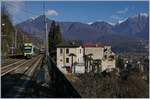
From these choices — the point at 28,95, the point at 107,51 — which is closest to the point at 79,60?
the point at 107,51

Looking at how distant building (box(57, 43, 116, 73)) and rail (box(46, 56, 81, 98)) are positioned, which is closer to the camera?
rail (box(46, 56, 81, 98))

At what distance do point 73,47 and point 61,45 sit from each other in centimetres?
327

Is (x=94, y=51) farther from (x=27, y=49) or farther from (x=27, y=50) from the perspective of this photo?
(x=27, y=49)

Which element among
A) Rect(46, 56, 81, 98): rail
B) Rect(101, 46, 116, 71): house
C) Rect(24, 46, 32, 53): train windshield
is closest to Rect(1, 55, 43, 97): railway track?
Rect(46, 56, 81, 98): rail

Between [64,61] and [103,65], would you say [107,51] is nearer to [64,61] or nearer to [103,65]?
[103,65]

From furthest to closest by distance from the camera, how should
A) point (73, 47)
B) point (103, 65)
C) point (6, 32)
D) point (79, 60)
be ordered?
point (103, 65), point (79, 60), point (73, 47), point (6, 32)

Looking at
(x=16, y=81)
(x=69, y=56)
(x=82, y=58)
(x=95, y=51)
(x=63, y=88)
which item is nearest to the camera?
(x=63, y=88)

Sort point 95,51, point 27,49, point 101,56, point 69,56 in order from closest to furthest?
point 27,49, point 69,56, point 101,56, point 95,51

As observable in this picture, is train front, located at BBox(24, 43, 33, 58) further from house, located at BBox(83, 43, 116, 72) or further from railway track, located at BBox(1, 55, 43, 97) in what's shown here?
house, located at BBox(83, 43, 116, 72)

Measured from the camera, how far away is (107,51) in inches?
4542

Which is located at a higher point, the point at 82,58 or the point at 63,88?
the point at 63,88

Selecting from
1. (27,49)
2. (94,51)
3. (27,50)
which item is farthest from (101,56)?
(27,49)

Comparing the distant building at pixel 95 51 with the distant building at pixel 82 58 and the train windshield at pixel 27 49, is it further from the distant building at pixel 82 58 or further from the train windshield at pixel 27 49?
the train windshield at pixel 27 49

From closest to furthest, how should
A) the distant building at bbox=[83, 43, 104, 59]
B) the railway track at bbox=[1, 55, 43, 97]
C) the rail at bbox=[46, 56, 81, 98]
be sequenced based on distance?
the rail at bbox=[46, 56, 81, 98], the railway track at bbox=[1, 55, 43, 97], the distant building at bbox=[83, 43, 104, 59]
